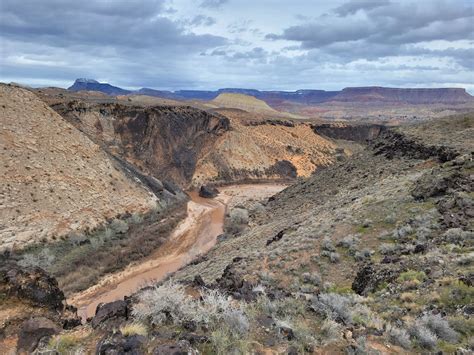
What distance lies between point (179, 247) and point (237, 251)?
897 cm

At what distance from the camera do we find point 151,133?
52.2m

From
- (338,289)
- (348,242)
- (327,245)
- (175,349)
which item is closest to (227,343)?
(175,349)

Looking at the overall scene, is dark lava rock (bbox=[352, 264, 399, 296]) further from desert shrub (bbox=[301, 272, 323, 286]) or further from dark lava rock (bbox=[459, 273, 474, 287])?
dark lava rock (bbox=[459, 273, 474, 287])

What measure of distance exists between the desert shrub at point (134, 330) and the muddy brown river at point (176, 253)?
1303 centimetres

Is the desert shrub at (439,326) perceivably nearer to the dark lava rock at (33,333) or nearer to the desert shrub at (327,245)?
the dark lava rock at (33,333)

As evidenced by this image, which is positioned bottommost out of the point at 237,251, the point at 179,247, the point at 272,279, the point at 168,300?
the point at 179,247

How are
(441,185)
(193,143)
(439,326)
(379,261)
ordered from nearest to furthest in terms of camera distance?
(439,326) → (379,261) → (441,185) → (193,143)

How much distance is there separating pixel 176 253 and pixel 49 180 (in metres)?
9.72

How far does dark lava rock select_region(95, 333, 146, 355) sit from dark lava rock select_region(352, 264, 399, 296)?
666cm

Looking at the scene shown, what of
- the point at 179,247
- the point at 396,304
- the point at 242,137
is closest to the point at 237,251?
the point at 179,247

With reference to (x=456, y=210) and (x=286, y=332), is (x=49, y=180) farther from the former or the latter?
(x=286, y=332)

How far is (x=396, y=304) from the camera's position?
9.56 metres

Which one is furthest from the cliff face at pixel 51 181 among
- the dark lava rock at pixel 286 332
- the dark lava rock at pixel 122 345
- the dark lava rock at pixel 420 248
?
the dark lava rock at pixel 420 248

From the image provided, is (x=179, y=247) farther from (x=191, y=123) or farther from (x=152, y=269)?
(x=191, y=123)
